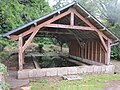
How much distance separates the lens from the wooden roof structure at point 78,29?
8.41 m

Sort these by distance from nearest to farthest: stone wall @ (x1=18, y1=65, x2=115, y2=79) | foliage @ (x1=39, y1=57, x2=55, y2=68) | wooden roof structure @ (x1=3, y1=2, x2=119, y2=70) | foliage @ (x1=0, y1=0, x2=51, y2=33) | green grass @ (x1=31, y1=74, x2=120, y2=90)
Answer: green grass @ (x1=31, y1=74, x2=120, y2=90)
stone wall @ (x1=18, y1=65, x2=115, y2=79)
wooden roof structure @ (x1=3, y1=2, x2=119, y2=70)
foliage @ (x1=0, y1=0, x2=51, y2=33)
foliage @ (x1=39, y1=57, x2=55, y2=68)

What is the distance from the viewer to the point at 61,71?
9031mm

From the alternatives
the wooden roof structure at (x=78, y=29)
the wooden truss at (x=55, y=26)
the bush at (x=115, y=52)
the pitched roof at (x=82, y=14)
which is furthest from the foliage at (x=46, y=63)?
the bush at (x=115, y=52)

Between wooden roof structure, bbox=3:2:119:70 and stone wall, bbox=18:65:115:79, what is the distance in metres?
0.39

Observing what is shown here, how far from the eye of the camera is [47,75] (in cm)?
870

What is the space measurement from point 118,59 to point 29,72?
9.63 m

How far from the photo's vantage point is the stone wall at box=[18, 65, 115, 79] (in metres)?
8.30

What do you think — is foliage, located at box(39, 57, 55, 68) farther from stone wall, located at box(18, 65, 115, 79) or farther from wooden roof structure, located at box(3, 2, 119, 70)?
stone wall, located at box(18, 65, 115, 79)

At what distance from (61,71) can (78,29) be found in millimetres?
3167

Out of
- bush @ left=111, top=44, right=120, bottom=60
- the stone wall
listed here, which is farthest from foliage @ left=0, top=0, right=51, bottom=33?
bush @ left=111, top=44, right=120, bottom=60

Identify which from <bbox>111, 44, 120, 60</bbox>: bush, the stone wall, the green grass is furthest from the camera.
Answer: <bbox>111, 44, 120, 60</bbox>: bush

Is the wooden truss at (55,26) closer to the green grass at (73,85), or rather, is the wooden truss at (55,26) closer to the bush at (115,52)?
the green grass at (73,85)

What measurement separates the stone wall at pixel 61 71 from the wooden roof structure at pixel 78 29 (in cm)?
39

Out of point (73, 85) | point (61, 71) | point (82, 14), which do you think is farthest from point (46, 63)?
point (73, 85)
